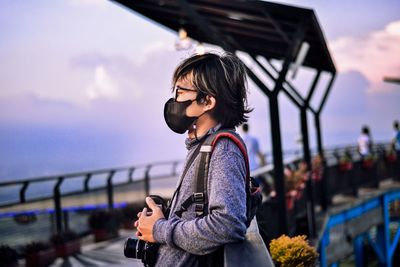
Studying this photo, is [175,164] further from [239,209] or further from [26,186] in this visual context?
[239,209]

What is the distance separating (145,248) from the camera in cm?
187

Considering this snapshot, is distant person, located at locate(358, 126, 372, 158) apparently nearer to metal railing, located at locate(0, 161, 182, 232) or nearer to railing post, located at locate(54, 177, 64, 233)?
metal railing, located at locate(0, 161, 182, 232)

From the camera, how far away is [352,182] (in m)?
13.4

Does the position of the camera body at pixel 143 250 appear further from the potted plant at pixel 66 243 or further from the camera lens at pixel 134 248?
the potted plant at pixel 66 243

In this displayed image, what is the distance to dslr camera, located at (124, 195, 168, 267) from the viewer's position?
1865 millimetres

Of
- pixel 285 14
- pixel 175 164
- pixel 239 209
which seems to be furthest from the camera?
pixel 175 164

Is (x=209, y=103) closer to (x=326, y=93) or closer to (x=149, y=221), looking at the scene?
(x=149, y=221)

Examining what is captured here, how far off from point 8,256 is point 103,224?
2.78m

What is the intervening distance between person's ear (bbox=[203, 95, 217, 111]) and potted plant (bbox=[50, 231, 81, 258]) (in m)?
6.16

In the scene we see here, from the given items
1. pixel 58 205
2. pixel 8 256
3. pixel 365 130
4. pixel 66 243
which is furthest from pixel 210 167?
pixel 365 130

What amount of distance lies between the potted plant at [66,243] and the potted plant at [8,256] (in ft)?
3.60

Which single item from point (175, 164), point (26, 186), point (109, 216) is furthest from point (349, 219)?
point (175, 164)

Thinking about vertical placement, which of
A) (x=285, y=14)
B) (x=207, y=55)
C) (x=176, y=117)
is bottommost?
(x=176, y=117)

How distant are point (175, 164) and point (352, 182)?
14.1 feet
